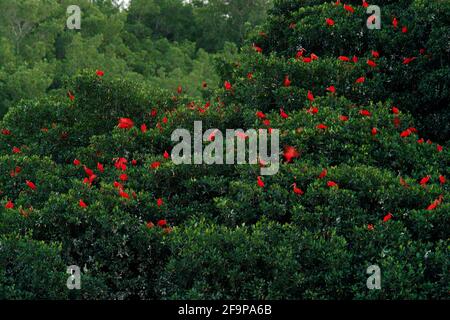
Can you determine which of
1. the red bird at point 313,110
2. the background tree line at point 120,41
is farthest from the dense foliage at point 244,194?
the background tree line at point 120,41

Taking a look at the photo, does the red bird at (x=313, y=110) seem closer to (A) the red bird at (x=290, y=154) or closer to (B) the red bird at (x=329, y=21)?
(A) the red bird at (x=290, y=154)

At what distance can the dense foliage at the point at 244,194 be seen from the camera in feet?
24.0

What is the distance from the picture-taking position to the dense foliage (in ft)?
24.0

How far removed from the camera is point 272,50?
11984 mm

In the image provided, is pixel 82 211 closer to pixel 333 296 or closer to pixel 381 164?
pixel 333 296

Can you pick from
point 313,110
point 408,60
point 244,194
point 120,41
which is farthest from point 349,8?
point 120,41

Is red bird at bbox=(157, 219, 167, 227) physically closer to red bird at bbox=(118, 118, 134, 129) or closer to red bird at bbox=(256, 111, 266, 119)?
red bird at bbox=(256, 111, 266, 119)

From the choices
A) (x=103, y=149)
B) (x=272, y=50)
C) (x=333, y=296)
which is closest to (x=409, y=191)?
(x=333, y=296)

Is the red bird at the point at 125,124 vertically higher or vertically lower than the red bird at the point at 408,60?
lower

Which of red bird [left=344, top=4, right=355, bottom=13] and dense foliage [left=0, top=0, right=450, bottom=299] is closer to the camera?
dense foliage [left=0, top=0, right=450, bottom=299]

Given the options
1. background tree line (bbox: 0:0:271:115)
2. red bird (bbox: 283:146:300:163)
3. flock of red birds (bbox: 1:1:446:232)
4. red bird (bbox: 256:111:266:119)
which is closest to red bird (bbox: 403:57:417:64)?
flock of red birds (bbox: 1:1:446:232)

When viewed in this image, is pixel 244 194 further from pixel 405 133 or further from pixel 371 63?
pixel 371 63

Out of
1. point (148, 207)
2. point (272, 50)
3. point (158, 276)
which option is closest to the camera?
point (158, 276)
